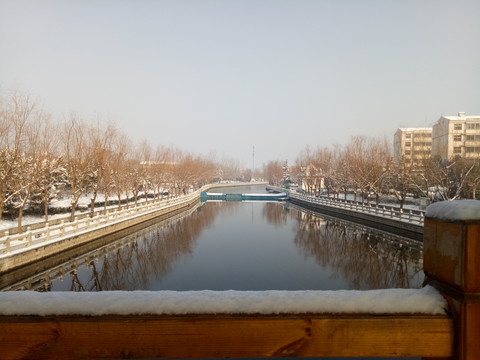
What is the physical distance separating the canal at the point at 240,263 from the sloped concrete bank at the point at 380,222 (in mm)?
887

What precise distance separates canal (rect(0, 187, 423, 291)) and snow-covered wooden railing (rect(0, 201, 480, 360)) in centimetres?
929

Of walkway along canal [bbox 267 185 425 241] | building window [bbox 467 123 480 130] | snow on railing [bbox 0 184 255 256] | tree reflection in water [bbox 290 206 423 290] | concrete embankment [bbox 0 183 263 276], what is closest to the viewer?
concrete embankment [bbox 0 183 263 276]

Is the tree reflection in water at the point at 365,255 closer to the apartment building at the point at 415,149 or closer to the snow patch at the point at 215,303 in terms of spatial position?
the apartment building at the point at 415,149

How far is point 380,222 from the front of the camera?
22.2 meters

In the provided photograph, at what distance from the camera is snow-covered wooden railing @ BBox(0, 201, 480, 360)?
3.85 feet

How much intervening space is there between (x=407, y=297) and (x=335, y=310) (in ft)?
1.03

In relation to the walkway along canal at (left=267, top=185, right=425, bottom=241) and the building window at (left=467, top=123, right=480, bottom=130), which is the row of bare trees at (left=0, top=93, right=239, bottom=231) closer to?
the walkway along canal at (left=267, top=185, right=425, bottom=241)

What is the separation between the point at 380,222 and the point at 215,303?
78.1ft

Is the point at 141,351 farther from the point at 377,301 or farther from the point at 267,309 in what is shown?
the point at 377,301

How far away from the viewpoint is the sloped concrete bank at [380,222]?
17906mm

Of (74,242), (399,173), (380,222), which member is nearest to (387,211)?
(380,222)

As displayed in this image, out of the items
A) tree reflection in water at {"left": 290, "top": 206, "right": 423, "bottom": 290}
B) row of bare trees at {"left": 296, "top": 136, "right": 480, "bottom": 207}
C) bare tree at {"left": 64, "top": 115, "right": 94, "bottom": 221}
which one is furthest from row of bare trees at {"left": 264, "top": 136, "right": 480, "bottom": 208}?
bare tree at {"left": 64, "top": 115, "right": 94, "bottom": 221}

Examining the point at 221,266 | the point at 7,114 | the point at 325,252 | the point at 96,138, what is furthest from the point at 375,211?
the point at 7,114

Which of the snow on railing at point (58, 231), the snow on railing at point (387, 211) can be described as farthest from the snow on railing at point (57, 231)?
the snow on railing at point (387, 211)
